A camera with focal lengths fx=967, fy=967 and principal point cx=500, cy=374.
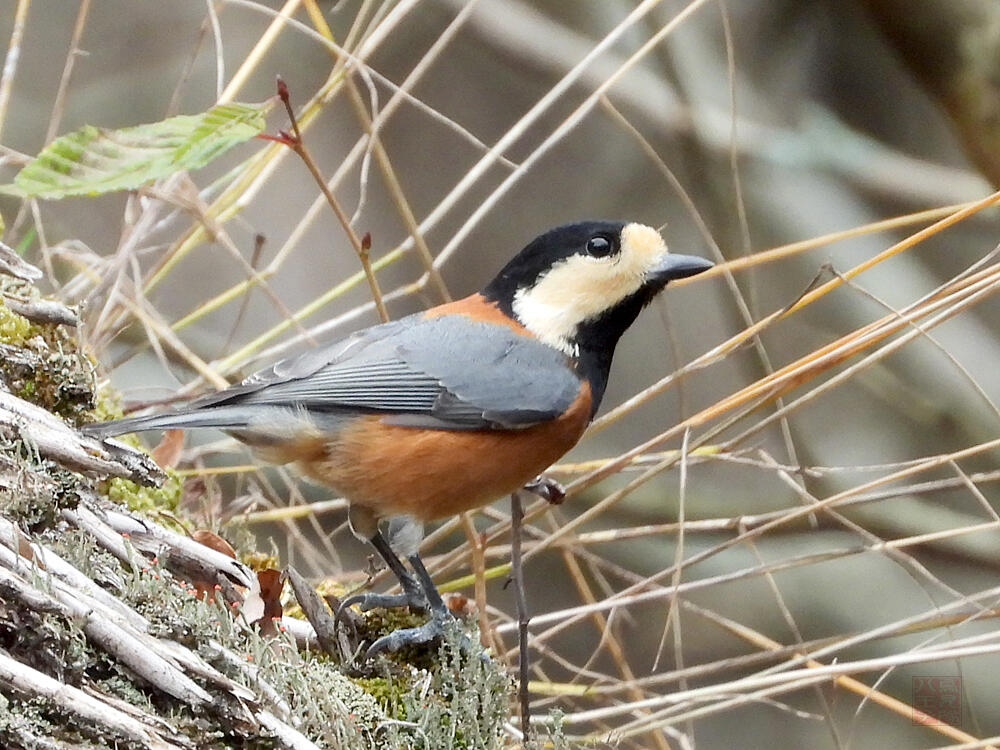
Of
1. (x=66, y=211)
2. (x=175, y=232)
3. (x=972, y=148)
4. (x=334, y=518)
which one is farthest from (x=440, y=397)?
(x=66, y=211)

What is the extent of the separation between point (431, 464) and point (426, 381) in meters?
0.13

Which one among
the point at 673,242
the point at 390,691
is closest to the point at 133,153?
the point at 390,691

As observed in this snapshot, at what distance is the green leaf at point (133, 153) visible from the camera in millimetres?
1080

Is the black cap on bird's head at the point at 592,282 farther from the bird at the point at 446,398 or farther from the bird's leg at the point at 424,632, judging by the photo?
the bird's leg at the point at 424,632

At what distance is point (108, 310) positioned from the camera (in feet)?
4.96

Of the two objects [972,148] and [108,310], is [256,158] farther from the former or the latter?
[972,148]

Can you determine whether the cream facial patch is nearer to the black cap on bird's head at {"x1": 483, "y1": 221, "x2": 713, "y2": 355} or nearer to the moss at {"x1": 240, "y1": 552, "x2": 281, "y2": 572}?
the black cap on bird's head at {"x1": 483, "y1": 221, "x2": 713, "y2": 355}

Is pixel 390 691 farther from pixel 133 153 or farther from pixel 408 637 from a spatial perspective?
pixel 133 153

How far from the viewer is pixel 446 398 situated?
52.6 inches

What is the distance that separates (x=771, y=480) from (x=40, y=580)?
2.41 metres

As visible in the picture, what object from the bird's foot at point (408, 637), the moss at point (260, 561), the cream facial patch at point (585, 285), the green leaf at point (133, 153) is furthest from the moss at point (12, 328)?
the cream facial patch at point (585, 285)

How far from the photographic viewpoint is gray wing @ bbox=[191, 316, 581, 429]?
1305mm

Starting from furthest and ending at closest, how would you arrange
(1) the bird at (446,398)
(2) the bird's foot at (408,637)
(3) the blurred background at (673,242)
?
1. (3) the blurred background at (673,242)
2. (1) the bird at (446,398)
3. (2) the bird's foot at (408,637)

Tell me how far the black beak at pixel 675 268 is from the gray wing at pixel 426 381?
0.18 metres
